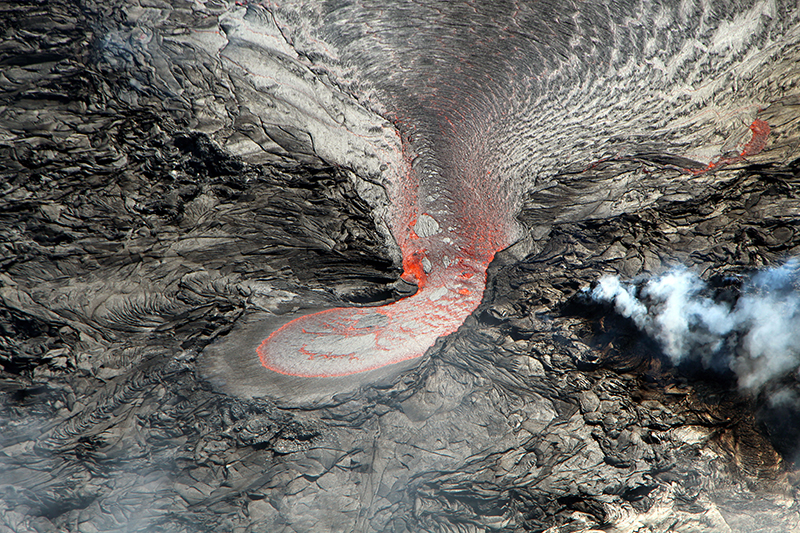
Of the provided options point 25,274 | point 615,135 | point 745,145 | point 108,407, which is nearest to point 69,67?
point 25,274

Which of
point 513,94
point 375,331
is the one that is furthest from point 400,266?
point 513,94

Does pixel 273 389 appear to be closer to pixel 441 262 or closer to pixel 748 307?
pixel 441 262

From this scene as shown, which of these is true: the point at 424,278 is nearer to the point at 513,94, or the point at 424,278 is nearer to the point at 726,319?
the point at 513,94

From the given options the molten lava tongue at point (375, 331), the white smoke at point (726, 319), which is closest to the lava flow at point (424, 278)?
the molten lava tongue at point (375, 331)

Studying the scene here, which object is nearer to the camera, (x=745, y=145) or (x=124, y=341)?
(x=745, y=145)

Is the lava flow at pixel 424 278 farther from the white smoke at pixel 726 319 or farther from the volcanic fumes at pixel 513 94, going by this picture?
the white smoke at pixel 726 319

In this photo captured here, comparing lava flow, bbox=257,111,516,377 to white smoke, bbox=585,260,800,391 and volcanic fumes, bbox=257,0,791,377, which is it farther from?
white smoke, bbox=585,260,800,391
